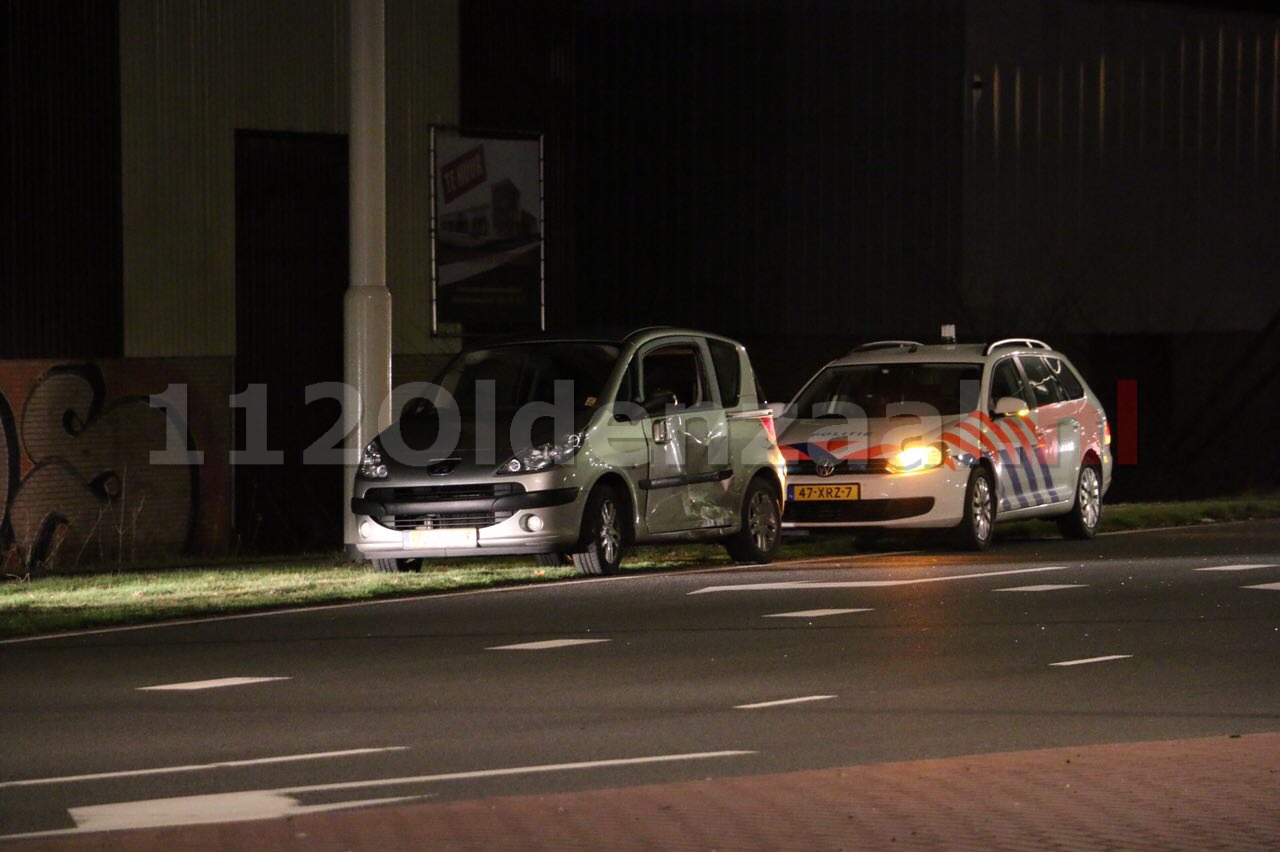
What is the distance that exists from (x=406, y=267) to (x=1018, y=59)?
1249 cm

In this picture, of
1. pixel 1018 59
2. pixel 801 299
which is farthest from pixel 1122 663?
pixel 1018 59

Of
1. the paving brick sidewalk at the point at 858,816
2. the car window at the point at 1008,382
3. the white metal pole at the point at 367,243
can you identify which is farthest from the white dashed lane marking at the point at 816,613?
the car window at the point at 1008,382

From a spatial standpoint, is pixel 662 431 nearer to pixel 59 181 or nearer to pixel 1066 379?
pixel 1066 379

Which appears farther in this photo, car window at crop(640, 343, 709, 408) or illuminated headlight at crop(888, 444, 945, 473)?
illuminated headlight at crop(888, 444, 945, 473)

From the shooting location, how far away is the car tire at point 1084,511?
21562mm

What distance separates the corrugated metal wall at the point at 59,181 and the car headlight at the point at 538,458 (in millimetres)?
7191

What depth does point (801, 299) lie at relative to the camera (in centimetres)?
3288

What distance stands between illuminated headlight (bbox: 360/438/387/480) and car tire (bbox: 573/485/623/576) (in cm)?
155

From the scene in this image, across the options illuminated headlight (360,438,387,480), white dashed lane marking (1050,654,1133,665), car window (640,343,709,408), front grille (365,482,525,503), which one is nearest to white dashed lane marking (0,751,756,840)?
white dashed lane marking (1050,654,1133,665)

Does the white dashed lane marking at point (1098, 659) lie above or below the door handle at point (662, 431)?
below

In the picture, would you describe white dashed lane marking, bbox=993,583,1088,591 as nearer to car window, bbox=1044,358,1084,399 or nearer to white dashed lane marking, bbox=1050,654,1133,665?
white dashed lane marking, bbox=1050,654,1133,665

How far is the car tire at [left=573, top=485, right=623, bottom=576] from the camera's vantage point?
675 inches

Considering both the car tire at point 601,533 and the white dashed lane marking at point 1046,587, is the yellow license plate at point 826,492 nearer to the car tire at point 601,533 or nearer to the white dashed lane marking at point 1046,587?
the car tire at point 601,533

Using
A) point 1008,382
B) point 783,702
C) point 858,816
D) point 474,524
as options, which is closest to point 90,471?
point 474,524
